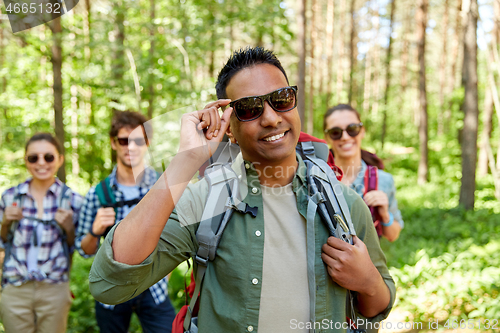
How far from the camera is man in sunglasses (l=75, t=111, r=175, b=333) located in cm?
284

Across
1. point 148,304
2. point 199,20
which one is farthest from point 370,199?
point 199,20

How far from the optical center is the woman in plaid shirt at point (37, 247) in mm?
3010

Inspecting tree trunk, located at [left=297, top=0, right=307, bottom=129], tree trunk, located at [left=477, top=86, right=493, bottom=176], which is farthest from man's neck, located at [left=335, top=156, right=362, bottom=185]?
tree trunk, located at [left=477, top=86, right=493, bottom=176]

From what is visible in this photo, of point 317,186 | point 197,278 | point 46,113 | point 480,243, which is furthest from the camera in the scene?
point 46,113

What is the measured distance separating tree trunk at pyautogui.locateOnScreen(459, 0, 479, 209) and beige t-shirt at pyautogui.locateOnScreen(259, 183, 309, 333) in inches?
384

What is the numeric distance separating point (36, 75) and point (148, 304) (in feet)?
36.2

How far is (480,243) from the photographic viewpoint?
7156mm

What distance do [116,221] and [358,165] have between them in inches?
89.4

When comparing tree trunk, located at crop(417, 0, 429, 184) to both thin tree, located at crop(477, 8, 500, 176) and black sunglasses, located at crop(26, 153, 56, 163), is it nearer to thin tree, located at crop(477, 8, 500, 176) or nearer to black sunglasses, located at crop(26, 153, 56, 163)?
thin tree, located at crop(477, 8, 500, 176)

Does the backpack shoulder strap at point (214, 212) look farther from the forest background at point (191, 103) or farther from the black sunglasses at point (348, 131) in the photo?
the forest background at point (191, 103)

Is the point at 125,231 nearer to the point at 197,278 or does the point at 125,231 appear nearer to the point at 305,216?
the point at 197,278

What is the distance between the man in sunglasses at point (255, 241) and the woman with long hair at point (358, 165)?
133cm

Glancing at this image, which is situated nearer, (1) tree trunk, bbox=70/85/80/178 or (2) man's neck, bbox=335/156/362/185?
(2) man's neck, bbox=335/156/362/185

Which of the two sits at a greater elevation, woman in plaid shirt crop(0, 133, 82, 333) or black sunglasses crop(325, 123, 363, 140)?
black sunglasses crop(325, 123, 363, 140)
